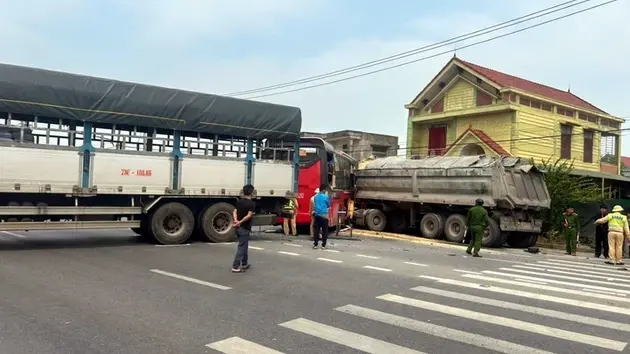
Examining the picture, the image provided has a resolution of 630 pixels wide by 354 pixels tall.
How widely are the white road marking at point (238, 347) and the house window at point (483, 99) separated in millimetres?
23358

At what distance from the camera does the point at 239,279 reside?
26.3 feet

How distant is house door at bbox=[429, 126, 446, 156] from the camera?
28219 millimetres

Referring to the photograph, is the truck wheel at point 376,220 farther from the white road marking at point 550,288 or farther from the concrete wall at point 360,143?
the concrete wall at point 360,143

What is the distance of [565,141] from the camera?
1072 inches

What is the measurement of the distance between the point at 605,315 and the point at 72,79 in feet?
34.3

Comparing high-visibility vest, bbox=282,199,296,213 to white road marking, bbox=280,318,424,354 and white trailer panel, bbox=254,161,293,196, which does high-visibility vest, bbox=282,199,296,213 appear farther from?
white road marking, bbox=280,318,424,354

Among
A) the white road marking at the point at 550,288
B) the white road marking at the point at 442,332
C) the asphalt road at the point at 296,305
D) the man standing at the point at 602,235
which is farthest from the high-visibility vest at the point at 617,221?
the white road marking at the point at 442,332

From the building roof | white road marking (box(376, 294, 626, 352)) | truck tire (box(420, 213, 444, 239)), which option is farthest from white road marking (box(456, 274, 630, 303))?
the building roof

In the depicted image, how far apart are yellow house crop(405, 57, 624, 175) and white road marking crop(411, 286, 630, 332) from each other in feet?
60.1

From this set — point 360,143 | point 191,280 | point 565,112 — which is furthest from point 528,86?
point 191,280

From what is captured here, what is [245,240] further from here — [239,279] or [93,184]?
[93,184]

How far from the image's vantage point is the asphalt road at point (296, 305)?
16.0 feet

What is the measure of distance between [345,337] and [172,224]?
27.7 feet

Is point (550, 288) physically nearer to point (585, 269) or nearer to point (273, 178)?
point (585, 269)
